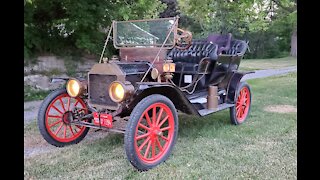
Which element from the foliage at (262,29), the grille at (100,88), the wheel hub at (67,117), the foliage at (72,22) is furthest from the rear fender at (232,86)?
the foliage at (262,29)

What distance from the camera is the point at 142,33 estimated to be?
A: 4332 mm

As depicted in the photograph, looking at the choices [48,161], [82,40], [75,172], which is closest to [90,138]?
[48,161]

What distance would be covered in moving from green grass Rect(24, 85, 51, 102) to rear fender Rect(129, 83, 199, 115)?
15.1 feet

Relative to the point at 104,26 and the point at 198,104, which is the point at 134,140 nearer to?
the point at 198,104

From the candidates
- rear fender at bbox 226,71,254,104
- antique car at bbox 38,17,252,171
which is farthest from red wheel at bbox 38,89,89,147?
rear fender at bbox 226,71,254,104

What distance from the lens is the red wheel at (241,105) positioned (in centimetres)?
500

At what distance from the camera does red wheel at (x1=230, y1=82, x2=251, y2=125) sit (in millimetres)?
5000

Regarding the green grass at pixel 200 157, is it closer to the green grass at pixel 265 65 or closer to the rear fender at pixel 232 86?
the rear fender at pixel 232 86

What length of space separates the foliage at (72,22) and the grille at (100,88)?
3901 mm

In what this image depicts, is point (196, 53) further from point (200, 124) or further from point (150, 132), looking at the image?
point (150, 132)

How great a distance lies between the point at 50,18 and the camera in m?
8.41

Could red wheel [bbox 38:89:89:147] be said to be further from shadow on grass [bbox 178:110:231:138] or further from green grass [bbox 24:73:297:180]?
shadow on grass [bbox 178:110:231:138]
